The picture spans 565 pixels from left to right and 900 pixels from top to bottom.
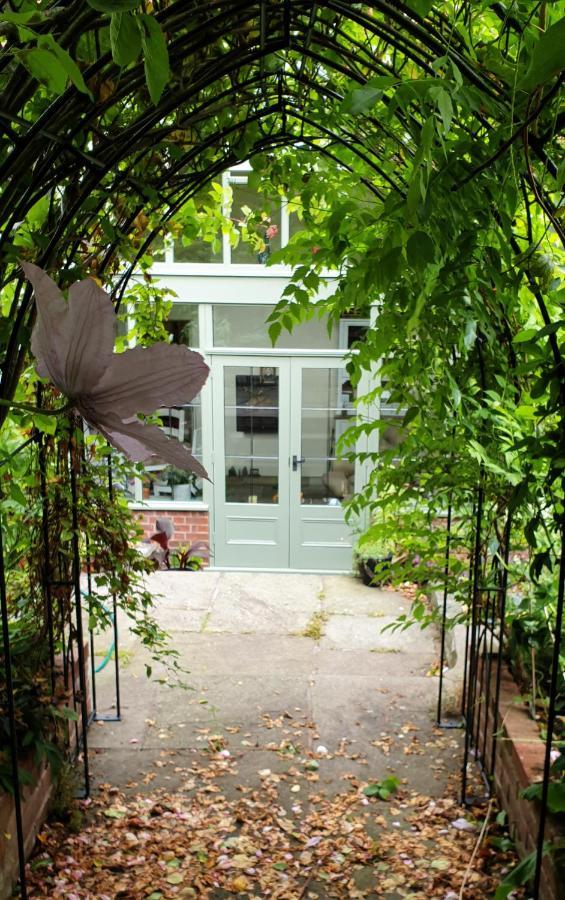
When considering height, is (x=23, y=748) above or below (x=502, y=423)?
below

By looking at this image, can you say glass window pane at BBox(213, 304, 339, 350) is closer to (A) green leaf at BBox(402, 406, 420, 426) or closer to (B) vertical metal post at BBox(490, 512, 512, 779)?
(B) vertical metal post at BBox(490, 512, 512, 779)

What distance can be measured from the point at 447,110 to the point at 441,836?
7.40 feet

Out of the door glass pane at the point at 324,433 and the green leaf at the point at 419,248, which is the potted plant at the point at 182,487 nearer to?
the door glass pane at the point at 324,433

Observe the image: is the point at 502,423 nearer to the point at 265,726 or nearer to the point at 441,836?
the point at 441,836

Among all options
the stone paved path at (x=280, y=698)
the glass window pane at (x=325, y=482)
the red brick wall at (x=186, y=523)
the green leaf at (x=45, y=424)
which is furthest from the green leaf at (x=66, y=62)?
the red brick wall at (x=186, y=523)

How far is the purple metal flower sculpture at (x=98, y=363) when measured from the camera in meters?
0.37

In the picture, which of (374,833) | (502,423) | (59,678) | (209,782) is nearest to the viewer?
(502,423)

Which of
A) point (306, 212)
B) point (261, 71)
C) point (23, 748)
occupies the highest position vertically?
point (261, 71)

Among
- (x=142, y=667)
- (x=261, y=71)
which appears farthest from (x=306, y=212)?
(x=142, y=667)

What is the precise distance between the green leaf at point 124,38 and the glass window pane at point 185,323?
5509 millimetres

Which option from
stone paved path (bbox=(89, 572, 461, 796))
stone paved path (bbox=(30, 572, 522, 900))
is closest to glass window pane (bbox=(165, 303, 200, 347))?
stone paved path (bbox=(89, 572, 461, 796))

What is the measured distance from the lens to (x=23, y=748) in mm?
1963

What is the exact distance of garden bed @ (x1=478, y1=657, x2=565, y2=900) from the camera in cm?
164

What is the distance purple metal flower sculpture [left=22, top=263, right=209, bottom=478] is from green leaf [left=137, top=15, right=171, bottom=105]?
0.28 metres
